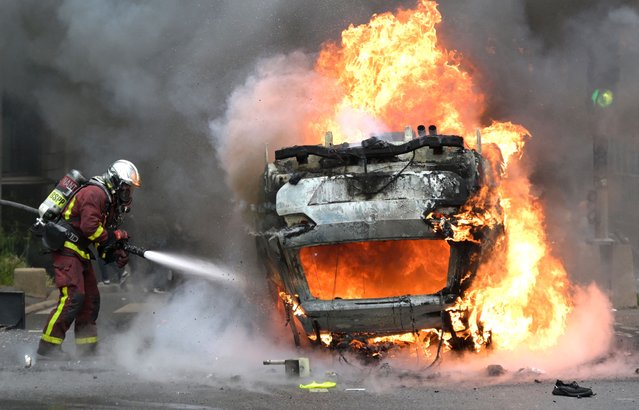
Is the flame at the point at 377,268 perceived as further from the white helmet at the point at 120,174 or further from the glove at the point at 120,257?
the white helmet at the point at 120,174

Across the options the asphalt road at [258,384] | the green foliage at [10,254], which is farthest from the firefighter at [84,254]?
the green foliage at [10,254]

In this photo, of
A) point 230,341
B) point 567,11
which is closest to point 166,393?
point 230,341

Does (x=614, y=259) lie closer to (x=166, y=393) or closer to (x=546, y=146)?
(x=546, y=146)

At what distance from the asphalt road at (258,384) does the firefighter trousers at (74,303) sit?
22 cm

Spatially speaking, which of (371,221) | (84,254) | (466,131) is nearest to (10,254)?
(84,254)

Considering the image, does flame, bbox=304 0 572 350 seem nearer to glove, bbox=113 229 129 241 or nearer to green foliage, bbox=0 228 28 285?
glove, bbox=113 229 129 241

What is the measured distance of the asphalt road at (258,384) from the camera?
6309mm

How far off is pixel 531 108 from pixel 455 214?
626 cm

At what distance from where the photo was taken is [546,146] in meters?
13.2

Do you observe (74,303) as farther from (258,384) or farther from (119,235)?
(258,384)

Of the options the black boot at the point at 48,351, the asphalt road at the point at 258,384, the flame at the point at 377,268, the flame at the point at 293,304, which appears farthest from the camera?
the black boot at the point at 48,351

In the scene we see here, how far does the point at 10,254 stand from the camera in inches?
591

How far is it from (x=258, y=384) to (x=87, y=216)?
2.12 metres

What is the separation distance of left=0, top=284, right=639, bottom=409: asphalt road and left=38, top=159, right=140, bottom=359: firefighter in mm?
230
